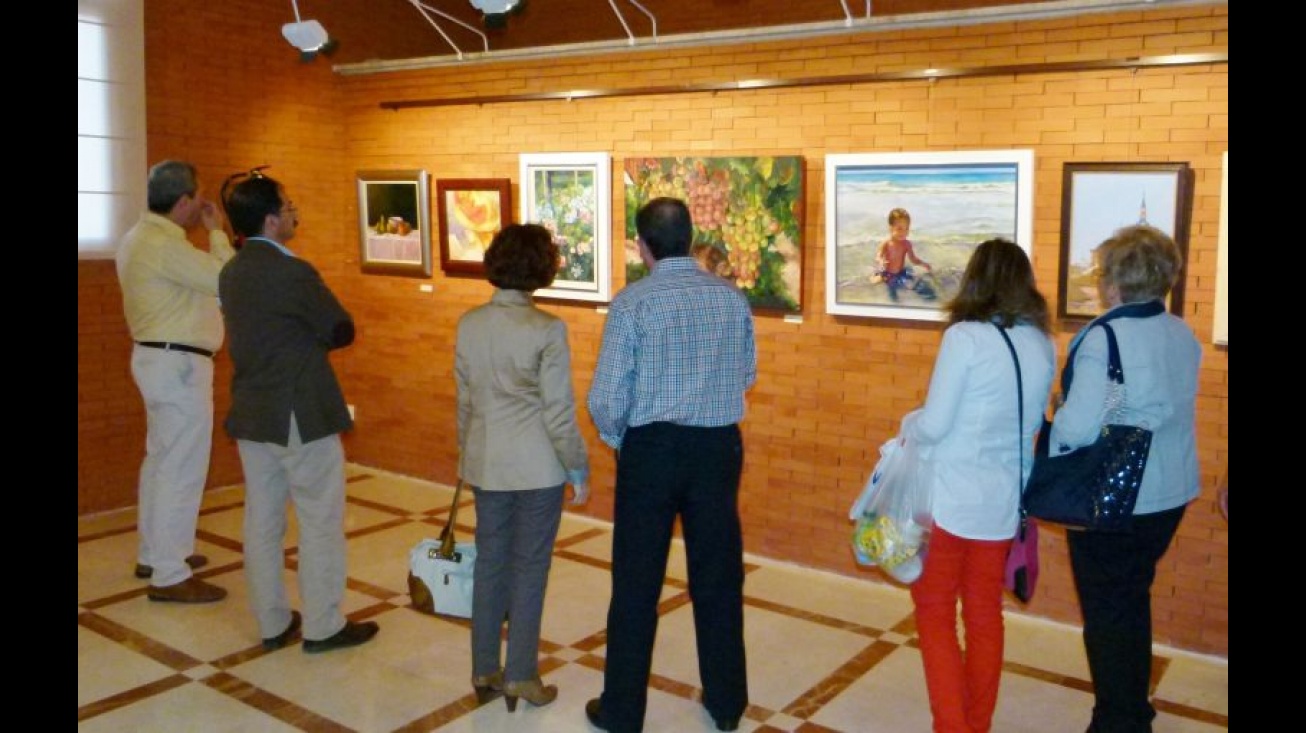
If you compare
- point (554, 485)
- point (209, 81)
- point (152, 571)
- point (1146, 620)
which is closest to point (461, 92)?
point (209, 81)

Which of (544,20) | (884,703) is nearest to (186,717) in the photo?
(884,703)

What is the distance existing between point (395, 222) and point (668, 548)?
4314mm

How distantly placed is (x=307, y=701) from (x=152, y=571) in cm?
170

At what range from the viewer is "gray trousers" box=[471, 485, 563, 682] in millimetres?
3730

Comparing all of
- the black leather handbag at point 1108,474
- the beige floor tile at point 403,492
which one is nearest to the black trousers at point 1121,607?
the black leather handbag at point 1108,474

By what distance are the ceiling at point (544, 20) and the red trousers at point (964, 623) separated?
3.56 meters

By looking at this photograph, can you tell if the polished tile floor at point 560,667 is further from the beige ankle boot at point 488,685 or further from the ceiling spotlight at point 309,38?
the ceiling spotlight at point 309,38

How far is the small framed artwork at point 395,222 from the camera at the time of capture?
23.2 feet

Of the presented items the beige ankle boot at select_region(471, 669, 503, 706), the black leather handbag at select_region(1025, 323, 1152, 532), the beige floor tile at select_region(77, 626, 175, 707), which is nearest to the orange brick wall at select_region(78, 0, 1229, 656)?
the black leather handbag at select_region(1025, 323, 1152, 532)

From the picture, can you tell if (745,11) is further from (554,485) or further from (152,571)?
(152,571)

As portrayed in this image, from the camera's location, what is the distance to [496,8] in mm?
5328

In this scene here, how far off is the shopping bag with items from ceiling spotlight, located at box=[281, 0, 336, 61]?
3160mm

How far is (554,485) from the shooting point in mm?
3715

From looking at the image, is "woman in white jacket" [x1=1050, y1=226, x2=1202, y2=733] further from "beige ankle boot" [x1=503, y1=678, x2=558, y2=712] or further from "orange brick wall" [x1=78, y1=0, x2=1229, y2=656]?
"beige ankle boot" [x1=503, y1=678, x2=558, y2=712]
